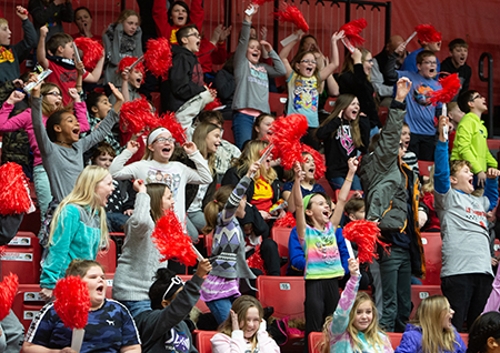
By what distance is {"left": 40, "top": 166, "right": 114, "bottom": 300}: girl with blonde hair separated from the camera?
18.8ft

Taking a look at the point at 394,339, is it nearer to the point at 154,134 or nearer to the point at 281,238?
the point at 281,238

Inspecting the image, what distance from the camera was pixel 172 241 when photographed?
5.43 m

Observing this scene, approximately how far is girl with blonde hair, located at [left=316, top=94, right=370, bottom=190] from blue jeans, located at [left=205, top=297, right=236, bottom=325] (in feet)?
8.89

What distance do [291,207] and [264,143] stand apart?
0.60 m

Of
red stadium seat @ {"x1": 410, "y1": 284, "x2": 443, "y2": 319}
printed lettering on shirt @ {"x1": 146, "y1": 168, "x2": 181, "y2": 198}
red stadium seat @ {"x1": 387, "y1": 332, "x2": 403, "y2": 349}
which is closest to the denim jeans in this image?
printed lettering on shirt @ {"x1": 146, "y1": 168, "x2": 181, "y2": 198}

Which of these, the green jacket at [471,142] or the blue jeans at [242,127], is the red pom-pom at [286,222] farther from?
the green jacket at [471,142]

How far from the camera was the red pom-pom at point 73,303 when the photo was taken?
469 centimetres

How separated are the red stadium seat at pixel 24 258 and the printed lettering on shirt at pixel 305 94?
3.63 meters

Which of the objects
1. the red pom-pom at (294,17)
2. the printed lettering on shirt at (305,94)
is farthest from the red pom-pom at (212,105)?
the red pom-pom at (294,17)

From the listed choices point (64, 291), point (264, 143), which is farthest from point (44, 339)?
point (264, 143)

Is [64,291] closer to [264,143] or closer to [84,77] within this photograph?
[264,143]

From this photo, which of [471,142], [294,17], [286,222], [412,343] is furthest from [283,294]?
[294,17]

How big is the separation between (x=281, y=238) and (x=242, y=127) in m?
1.97

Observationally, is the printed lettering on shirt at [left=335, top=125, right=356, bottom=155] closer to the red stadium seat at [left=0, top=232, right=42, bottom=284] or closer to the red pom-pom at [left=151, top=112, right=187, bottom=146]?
the red pom-pom at [left=151, top=112, right=187, bottom=146]
